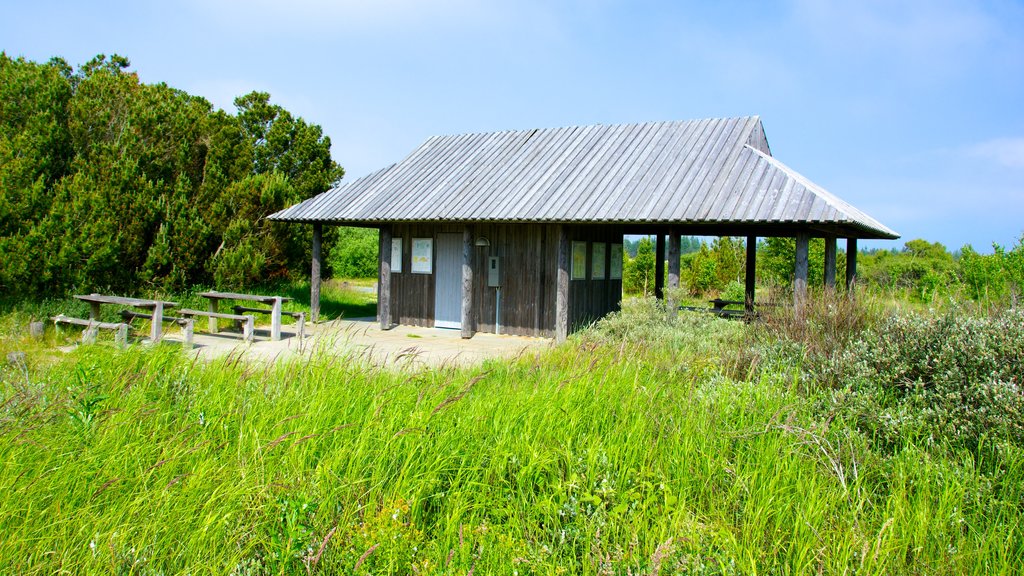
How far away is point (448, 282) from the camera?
15867 millimetres

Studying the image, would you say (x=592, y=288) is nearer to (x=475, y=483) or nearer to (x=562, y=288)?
(x=562, y=288)

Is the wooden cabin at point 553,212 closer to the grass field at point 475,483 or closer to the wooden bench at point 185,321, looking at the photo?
the wooden bench at point 185,321

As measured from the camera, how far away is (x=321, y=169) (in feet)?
79.8

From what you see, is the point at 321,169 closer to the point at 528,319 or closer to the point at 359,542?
the point at 528,319

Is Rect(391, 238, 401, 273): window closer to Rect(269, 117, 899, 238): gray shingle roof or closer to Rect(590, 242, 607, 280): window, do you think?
Rect(269, 117, 899, 238): gray shingle roof

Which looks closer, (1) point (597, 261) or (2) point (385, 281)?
(1) point (597, 261)

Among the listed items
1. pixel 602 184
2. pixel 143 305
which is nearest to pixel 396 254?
pixel 602 184

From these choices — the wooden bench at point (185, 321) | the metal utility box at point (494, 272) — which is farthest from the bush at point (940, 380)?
the metal utility box at point (494, 272)

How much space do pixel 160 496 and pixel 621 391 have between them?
10.4 feet

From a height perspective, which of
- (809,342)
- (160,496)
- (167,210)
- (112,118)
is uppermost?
(112,118)

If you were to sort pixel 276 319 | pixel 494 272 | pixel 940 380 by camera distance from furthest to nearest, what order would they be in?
pixel 494 272 < pixel 276 319 < pixel 940 380

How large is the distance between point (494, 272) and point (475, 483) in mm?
11563

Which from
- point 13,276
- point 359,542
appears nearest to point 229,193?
point 13,276

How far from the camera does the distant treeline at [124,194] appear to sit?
44.0 ft
